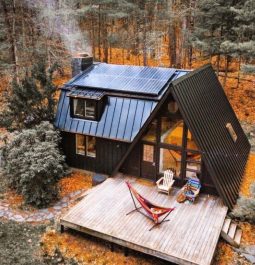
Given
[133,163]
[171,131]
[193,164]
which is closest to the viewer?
[193,164]

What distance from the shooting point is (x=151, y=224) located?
374 inches

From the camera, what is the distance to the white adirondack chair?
36.4 feet

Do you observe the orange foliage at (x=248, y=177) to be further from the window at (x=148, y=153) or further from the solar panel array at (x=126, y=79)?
the solar panel array at (x=126, y=79)

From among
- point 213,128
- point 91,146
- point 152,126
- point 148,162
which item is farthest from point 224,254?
point 91,146

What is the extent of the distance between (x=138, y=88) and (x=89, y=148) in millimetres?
3299

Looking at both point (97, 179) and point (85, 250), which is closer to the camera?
point (85, 250)

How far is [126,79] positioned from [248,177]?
21.8 ft

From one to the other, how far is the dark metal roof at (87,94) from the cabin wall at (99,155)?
1.71 metres

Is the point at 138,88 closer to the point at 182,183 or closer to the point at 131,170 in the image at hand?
the point at 131,170

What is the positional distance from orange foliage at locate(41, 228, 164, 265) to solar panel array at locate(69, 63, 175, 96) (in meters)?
5.95

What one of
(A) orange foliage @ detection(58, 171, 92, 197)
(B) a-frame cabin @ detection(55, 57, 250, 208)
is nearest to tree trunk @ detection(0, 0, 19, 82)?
(B) a-frame cabin @ detection(55, 57, 250, 208)

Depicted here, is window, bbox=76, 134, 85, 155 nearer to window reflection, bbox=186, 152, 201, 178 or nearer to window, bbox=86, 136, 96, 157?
window, bbox=86, 136, 96, 157

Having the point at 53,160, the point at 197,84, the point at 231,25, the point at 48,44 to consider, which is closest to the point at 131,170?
the point at 53,160

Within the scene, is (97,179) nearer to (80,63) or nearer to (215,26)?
(80,63)
